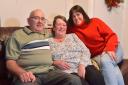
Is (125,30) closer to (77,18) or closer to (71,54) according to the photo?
(77,18)

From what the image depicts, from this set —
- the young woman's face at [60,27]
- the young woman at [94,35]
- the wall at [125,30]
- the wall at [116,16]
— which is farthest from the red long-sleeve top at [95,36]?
the wall at [125,30]

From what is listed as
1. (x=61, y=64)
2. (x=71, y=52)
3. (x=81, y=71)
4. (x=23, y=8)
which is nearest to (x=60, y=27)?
(x=71, y=52)

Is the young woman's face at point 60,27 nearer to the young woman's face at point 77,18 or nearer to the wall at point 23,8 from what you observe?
the young woman's face at point 77,18

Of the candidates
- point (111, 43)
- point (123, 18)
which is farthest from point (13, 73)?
point (123, 18)

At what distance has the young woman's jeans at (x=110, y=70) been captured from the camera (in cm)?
252

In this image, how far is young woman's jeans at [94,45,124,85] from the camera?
252 centimetres

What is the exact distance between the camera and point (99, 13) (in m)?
4.00

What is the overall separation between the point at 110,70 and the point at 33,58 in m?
0.75

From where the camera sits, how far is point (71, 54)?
265cm

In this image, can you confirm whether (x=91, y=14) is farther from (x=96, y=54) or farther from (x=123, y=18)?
(x=96, y=54)

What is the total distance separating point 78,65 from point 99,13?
62.8 inches

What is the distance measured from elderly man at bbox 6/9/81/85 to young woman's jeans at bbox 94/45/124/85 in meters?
0.35

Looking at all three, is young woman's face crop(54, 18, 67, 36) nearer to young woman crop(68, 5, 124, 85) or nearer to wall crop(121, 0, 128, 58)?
young woman crop(68, 5, 124, 85)

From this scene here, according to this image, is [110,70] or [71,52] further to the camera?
[71,52]
